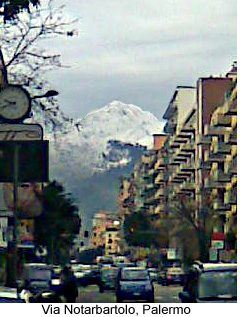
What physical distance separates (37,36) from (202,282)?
230 cm

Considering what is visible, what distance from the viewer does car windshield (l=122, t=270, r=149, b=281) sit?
8008 millimetres

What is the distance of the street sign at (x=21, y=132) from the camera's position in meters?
7.94

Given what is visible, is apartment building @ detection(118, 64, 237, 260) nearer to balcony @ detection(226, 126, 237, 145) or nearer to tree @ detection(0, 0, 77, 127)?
balcony @ detection(226, 126, 237, 145)

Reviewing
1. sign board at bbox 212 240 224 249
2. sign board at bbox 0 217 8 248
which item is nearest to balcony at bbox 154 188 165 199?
sign board at bbox 212 240 224 249

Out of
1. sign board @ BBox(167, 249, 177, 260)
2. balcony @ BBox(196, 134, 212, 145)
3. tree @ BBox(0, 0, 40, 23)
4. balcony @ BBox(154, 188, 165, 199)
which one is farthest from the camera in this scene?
tree @ BBox(0, 0, 40, 23)

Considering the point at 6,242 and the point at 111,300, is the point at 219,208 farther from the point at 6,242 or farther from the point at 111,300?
the point at 6,242

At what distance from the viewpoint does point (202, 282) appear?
7691 mm

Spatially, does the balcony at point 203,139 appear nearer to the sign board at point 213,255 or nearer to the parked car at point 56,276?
the sign board at point 213,255

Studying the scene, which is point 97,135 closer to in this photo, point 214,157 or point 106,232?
point 106,232

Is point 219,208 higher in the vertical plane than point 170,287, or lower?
higher

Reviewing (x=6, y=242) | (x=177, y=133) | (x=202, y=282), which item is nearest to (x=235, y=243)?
(x=202, y=282)

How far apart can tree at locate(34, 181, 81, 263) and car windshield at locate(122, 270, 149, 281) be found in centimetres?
51

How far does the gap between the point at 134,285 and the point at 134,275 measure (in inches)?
8.5
